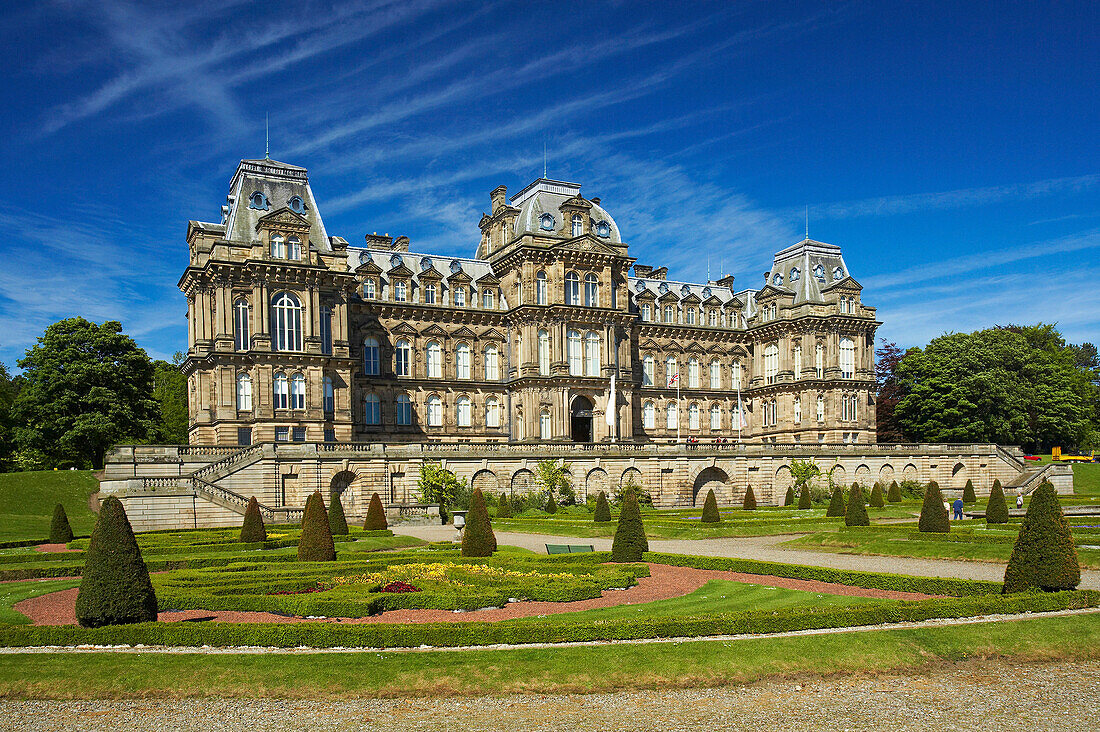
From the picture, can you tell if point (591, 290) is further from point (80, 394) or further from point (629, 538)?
point (629, 538)

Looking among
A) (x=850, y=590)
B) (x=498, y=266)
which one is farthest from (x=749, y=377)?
(x=850, y=590)

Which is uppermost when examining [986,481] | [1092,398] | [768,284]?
[768,284]

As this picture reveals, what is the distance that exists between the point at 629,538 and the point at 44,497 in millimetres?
42077

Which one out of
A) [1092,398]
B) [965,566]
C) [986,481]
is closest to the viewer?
[965,566]

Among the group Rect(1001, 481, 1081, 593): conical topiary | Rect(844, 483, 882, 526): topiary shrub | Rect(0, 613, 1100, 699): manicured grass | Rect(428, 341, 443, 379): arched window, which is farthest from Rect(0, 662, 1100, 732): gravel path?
Rect(428, 341, 443, 379): arched window

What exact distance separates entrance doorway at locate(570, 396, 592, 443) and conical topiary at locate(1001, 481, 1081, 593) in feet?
167

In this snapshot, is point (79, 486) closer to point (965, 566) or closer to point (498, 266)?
point (498, 266)

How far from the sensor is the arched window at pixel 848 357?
82375mm

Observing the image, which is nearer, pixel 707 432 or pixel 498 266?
pixel 498 266

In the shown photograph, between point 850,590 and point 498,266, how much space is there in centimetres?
5451

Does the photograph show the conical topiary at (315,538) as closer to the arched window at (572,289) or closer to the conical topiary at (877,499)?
the conical topiary at (877,499)

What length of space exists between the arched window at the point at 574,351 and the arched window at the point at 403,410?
43.4ft

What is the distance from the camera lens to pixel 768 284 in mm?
87250

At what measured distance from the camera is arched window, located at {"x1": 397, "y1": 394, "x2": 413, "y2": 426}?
236 feet
